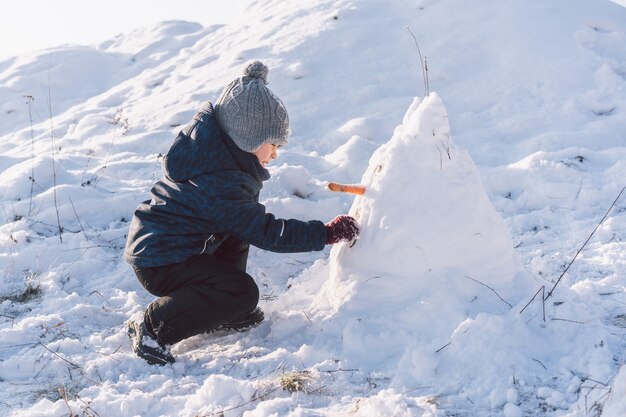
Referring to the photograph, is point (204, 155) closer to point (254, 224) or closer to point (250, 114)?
point (250, 114)

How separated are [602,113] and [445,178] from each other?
3.65m

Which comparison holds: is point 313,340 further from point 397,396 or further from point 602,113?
point 602,113

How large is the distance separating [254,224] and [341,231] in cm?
41

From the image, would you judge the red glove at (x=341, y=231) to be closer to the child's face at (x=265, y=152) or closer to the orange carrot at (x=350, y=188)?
the orange carrot at (x=350, y=188)

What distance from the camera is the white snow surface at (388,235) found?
2.23 metres

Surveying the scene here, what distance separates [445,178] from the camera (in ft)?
8.87

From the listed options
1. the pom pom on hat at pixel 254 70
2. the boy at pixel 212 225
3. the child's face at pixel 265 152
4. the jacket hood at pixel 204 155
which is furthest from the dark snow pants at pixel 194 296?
the pom pom on hat at pixel 254 70

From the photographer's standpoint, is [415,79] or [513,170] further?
[415,79]

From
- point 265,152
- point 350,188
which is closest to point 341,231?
point 350,188

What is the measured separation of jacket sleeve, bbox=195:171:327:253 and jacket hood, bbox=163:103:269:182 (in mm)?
90

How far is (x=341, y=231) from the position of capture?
2.84m

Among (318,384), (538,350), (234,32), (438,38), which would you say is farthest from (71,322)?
(234,32)

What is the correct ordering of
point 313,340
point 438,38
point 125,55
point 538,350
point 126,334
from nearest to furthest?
point 538,350 → point 313,340 → point 126,334 → point 438,38 → point 125,55

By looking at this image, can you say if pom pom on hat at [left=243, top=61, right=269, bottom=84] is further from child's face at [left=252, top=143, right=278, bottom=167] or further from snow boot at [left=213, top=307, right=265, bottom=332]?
snow boot at [left=213, top=307, right=265, bottom=332]
